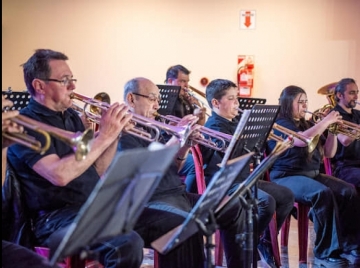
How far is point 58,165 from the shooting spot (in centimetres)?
265

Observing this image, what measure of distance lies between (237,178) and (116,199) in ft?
7.28

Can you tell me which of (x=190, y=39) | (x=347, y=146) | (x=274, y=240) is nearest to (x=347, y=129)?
(x=347, y=146)

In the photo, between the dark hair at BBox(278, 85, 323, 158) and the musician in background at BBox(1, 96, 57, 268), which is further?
the dark hair at BBox(278, 85, 323, 158)

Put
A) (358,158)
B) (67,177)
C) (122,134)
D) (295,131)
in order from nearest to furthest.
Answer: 1. (67,177)
2. (122,134)
3. (295,131)
4. (358,158)

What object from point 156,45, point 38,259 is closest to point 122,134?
point 38,259

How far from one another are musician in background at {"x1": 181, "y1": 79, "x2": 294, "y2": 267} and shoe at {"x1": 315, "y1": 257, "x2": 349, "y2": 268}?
41 cm

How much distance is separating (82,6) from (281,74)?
2645mm

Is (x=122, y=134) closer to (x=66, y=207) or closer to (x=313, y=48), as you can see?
(x=66, y=207)

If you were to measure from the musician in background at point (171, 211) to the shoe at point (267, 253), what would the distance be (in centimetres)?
58

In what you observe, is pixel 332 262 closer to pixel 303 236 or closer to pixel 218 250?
pixel 303 236

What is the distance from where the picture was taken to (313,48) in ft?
22.9

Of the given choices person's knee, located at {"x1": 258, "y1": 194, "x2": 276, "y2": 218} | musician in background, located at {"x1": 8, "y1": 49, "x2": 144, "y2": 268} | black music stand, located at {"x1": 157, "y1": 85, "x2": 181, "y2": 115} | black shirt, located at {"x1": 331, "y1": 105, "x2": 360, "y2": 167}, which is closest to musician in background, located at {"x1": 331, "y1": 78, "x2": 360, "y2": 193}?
black shirt, located at {"x1": 331, "y1": 105, "x2": 360, "y2": 167}

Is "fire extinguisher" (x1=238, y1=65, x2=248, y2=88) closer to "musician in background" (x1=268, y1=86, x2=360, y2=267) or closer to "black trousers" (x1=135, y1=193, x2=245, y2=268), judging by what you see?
"musician in background" (x1=268, y1=86, x2=360, y2=267)

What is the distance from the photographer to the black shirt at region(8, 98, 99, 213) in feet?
9.04
